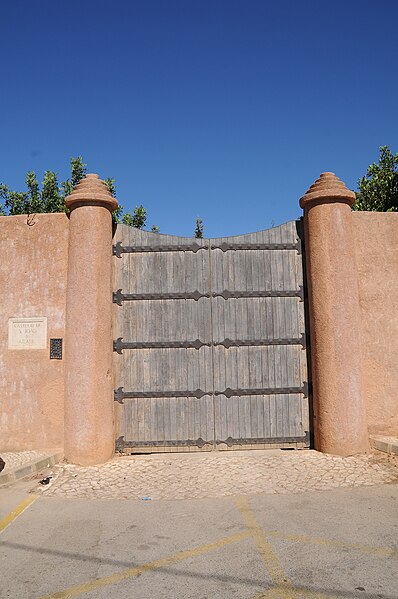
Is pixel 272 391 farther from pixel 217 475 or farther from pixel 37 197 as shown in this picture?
pixel 37 197

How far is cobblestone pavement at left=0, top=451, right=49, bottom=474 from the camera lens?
6.02 metres

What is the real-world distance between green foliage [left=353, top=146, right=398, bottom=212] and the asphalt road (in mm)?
13436

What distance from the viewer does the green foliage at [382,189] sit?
16594 millimetres

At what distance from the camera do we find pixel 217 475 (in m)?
5.82

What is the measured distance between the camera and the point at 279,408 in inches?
278

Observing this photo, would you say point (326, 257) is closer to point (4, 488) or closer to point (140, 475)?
point (140, 475)

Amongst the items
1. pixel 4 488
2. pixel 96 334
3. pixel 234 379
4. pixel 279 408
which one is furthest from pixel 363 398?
pixel 4 488

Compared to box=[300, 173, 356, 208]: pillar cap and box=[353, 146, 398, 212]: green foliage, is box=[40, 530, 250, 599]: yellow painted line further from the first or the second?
A: box=[353, 146, 398, 212]: green foliage

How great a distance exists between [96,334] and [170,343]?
3.79 ft

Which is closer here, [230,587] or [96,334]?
[230,587]

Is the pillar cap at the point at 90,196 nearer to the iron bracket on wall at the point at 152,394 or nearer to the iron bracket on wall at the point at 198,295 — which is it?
the iron bracket on wall at the point at 198,295

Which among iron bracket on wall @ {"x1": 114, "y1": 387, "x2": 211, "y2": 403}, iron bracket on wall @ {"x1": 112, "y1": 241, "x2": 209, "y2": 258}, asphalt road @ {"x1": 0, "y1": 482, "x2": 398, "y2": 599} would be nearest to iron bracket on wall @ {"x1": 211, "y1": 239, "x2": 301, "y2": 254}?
iron bracket on wall @ {"x1": 112, "y1": 241, "x2": 209, "y2": 258}

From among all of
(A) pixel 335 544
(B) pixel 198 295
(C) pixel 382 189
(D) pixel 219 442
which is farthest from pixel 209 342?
(C) pixel 382 189

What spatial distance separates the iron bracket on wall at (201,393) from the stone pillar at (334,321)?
1.18ft
